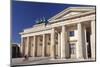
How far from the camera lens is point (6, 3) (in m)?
3.90

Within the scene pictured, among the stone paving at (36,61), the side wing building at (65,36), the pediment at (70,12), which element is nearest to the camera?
the stone paving at (36,61)

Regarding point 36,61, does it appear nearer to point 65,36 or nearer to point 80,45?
point 65,36

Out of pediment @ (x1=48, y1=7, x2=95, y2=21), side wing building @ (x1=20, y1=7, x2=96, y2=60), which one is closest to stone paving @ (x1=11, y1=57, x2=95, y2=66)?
side wing building @ (x1=20, y1=7, x2=96, y2=60)

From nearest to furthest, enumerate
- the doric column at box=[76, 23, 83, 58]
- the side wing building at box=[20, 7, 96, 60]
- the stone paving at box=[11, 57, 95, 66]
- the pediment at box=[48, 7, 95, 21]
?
the stone paving at box=[11, 57, 95, 66], the side wing building at box=[20, 7, 96, 60], the pediment at box=[48, 7, 95, 21], the doric column at box=[76, 23, 83, 58]

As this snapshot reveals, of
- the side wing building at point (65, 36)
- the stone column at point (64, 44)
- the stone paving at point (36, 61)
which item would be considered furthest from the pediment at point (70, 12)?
the stone paving at point (36, 61)

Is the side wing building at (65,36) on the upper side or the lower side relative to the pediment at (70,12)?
lower

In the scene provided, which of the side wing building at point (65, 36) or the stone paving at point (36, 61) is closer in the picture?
the stone paving at point (36, 61)

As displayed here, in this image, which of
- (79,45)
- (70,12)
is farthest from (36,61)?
(70,12)

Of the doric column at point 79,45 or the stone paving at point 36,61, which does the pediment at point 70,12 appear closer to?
the doric column at point 79,45

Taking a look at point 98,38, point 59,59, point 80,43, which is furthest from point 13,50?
point 98,38

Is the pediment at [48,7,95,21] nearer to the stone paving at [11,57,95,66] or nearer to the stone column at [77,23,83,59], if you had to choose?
the stone column at [77,23,83,59]

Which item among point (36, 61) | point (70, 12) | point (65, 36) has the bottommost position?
point (36, 61)

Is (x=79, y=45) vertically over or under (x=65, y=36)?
under

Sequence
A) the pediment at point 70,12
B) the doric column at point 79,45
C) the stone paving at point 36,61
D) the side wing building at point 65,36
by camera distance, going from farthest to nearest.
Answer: the doric column at point 79,45 < the pediment at point 70,12 < the side wing building at point 65,36 < the stone paving at point 36,61
